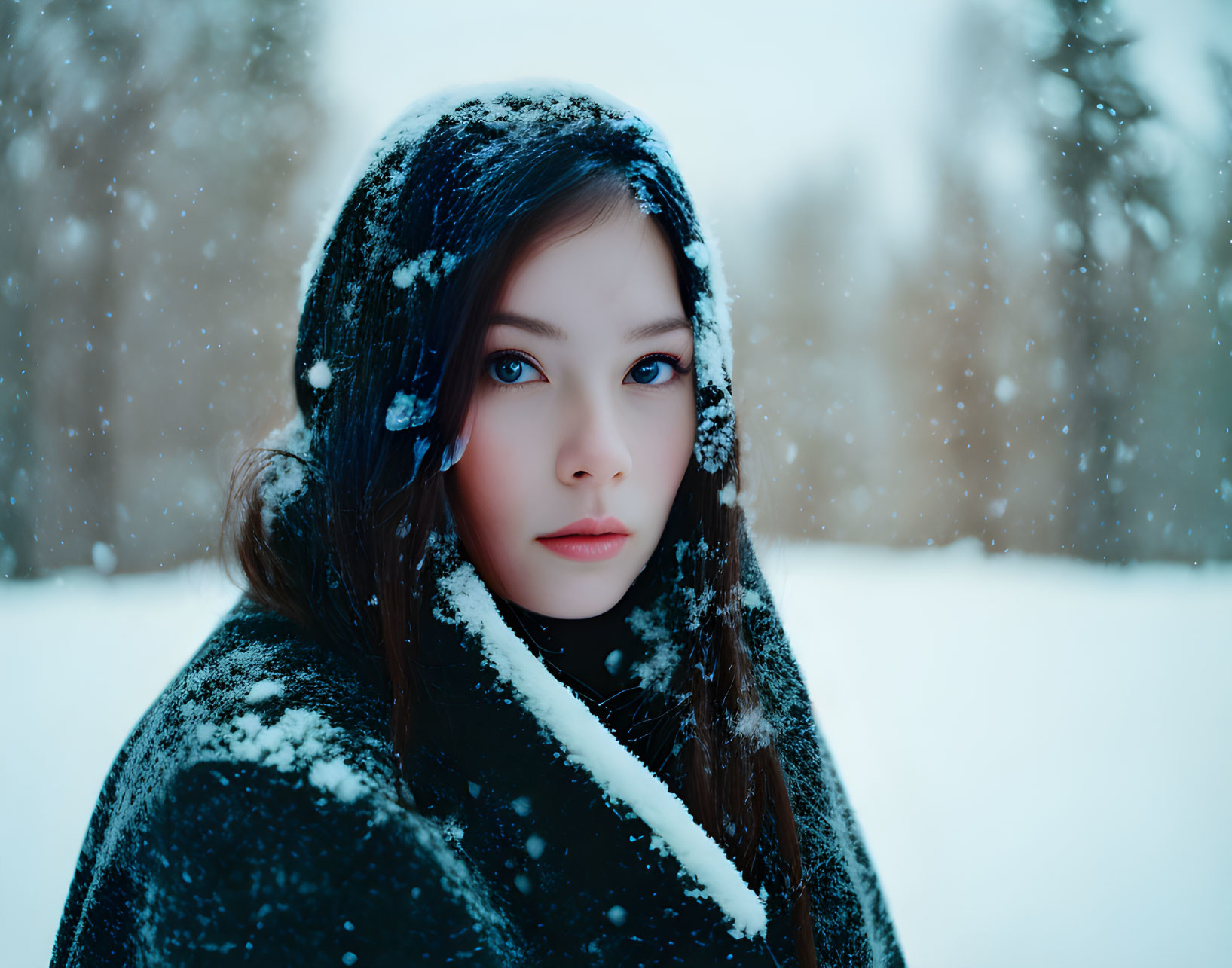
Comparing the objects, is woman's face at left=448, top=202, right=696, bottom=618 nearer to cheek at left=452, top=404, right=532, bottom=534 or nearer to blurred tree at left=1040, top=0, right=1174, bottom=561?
cheek at left=452, top=404, right=532, bottom=534

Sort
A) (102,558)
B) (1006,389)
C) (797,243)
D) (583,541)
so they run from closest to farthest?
1. (583,541)
2. (102,558)
3. (797,243)
4. (1006,389)

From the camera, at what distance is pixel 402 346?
0.48 m

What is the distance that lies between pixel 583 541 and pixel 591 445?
2.7 inches

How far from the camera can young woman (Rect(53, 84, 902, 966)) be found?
396 millimetres

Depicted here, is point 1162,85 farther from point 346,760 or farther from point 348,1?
point 346,760

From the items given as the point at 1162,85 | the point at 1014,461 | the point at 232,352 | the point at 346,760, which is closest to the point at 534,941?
the point at 346,760

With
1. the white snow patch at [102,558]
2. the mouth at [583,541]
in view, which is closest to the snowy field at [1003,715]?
the white snow patch at [102,558]

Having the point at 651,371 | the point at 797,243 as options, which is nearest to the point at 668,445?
the point at 651,371

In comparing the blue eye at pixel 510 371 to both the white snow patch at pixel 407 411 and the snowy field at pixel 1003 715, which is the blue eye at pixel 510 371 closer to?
the white snow patch at pixel 407 411

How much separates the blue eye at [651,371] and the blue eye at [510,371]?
0.24ft

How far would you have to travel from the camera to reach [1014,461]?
0.96 meters

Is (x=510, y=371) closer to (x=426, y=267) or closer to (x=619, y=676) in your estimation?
(x=426, y=267)

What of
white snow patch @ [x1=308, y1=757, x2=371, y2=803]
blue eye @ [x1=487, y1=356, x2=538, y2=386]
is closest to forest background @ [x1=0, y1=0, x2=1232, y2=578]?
blue eye @ [x1=487, y1=356, x2=538, y2=386]

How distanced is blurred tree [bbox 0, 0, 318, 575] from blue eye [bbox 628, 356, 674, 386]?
0.36m
